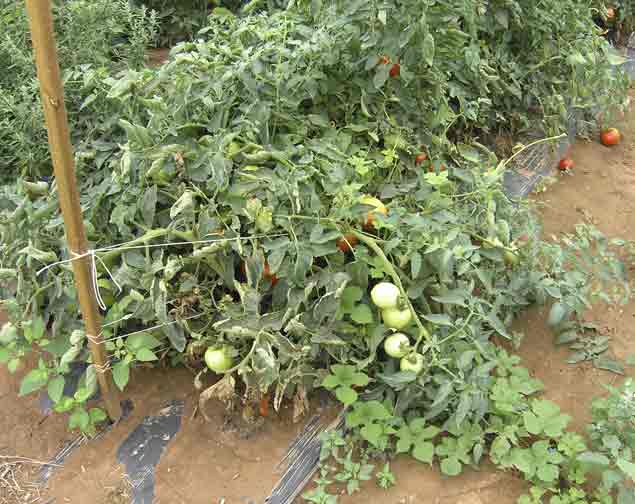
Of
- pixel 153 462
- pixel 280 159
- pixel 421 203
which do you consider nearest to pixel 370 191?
pixel 421 203

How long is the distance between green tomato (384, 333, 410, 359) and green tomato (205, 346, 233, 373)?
1.67 feet

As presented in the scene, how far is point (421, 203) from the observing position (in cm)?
244

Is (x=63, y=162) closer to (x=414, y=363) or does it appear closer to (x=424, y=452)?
(x=414, y=363)

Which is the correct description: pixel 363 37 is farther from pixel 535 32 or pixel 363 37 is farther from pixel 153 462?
pixel 153 462

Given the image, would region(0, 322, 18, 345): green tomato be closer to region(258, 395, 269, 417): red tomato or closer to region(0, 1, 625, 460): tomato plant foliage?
region(0, 1, 625, 460): tomato plant foliage

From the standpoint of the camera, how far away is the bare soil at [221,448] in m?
1.97

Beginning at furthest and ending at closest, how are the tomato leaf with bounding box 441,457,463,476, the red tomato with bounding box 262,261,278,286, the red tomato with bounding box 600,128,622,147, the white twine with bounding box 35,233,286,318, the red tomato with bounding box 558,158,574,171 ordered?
the red tomato with bounding box 600,128,622,147, the red tomato with bounding box 558,158,574,171, the red tomato with bounding box 262,261,278,286, the tomato leaf with bounding box 441,457,463,476, the white twine with bounding box 35,233,286,318

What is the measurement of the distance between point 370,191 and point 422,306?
1.77ft

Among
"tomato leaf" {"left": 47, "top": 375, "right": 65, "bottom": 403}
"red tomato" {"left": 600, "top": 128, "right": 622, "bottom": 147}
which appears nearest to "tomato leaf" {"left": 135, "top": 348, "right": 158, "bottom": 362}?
"tomato leaf" {"left": 47, "top": 375, "right": 65, "bottom": 403}

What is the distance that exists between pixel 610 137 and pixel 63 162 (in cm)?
315

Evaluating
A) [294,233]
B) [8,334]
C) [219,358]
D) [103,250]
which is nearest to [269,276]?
[294,233]

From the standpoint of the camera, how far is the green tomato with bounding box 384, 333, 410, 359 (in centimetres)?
201

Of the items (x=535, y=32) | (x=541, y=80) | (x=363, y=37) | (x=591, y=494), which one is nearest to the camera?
(x=591, y=494)

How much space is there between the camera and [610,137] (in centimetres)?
368
